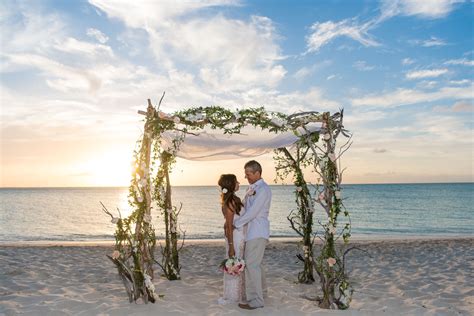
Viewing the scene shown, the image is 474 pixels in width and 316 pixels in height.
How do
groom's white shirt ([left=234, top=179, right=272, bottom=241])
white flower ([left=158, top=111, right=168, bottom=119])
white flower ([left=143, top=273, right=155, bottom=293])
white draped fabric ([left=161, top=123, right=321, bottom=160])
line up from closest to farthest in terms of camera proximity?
groom's white shirt ([left=234, top=179, right=272, bottom=241]), white flower ([left=143, top=273, right=155, bottom=293]), white flower ([left=158, top=111, right=168, bottom=119]), white draped fabric ([left=161, top=123, right=321, bottom=160])

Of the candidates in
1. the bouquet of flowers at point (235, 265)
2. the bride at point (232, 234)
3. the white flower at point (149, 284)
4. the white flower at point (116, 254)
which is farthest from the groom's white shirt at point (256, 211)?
the white flower at point (116, 254)

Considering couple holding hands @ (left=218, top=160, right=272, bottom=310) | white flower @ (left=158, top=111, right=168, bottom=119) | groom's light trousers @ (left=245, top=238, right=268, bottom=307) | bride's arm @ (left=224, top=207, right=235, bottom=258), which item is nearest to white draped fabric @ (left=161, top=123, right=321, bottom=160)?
white flower @ (left=158, top=111, right=168, bottom=119)

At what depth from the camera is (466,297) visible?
634 centimetres

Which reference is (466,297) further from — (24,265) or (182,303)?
(24,265)

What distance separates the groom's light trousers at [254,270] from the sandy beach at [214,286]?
0.66 ft

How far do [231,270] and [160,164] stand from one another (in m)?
2.61

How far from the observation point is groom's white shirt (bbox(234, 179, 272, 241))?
551cm

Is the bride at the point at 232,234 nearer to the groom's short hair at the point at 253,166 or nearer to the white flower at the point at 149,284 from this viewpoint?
the groom's short hair at the point at 253,166

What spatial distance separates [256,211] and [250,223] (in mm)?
251

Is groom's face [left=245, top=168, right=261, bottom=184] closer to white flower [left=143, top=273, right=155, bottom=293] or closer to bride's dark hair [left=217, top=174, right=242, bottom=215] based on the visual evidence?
bride's dark hair [left=217, top=174, right=242, bottom=215]

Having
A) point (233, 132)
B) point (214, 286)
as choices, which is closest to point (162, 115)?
point (233, 132)

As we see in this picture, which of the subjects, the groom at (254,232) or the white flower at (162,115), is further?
the white flower at (162,115)

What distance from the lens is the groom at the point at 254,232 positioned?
18.3 ft

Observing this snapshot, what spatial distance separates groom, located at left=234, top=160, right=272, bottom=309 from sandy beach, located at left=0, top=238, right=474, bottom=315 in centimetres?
27
